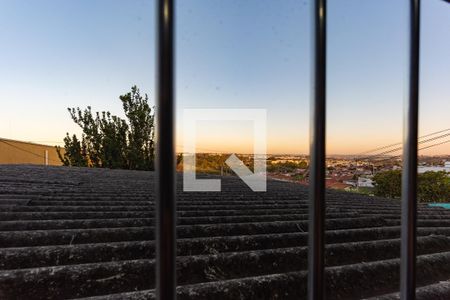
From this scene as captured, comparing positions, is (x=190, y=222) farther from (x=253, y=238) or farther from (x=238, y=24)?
(x=238, y=24)

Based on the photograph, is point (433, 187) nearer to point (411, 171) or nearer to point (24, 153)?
point (411, 171)

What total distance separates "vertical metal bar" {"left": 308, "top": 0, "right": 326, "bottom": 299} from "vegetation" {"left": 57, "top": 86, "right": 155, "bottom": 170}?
42.6 ft

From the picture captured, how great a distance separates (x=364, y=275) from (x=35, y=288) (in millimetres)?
1000

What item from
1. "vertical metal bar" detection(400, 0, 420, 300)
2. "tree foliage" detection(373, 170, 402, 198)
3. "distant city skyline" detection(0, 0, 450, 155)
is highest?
"distant city skyline" detection(0, 0, 450, 155)

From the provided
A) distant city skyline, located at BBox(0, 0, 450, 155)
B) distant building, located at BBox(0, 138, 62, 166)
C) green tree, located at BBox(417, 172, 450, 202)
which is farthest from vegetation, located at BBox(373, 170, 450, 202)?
distant building, located at BBox(0, 138, 62, 166)

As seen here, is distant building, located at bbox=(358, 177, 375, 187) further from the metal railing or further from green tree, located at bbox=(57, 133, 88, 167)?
green tree, located at bbox=(57, 133, 88, 167)

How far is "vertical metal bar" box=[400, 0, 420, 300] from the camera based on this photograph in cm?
44

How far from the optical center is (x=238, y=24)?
291 centimetres

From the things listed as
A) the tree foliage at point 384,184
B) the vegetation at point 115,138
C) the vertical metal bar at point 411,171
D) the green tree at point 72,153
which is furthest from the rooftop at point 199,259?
the green tree at point 72,153

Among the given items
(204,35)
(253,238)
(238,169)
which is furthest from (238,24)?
(238,169)

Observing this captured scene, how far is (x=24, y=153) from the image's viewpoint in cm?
1068

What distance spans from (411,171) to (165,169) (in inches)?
16.1

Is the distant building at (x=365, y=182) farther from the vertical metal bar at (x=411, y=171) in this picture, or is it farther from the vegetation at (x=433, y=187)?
the vertical metal bar at (x=411, y=171)

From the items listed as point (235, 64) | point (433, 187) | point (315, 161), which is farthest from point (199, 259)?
point (433, 187)
